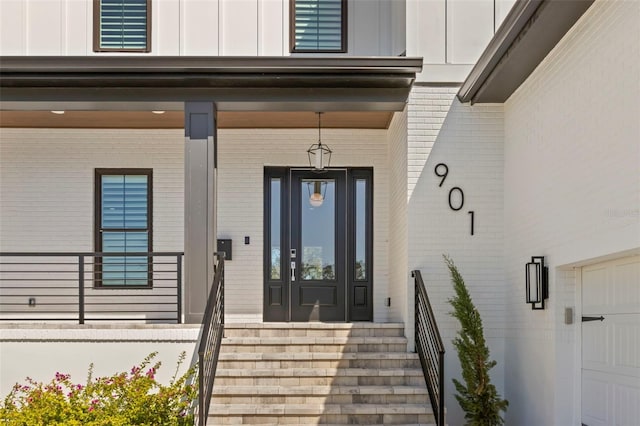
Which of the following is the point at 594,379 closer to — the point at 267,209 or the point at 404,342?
the point at 404,342

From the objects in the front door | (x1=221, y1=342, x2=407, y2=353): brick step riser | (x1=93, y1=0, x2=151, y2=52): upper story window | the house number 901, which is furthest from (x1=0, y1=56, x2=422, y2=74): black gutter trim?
(x1=221, y1=342, x2=407, y2=353): brick step riser

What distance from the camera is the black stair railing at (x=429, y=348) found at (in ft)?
20.6

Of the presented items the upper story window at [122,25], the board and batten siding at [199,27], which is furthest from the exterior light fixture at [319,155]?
the upper story window at [122,25]

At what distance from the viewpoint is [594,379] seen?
5.88 metres

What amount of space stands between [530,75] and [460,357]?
2.79m

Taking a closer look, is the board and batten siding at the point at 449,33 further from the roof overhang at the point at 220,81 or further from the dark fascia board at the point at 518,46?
the roof overhang at the point at 220,81

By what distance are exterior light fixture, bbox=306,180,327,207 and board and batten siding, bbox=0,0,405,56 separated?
1.76 metres

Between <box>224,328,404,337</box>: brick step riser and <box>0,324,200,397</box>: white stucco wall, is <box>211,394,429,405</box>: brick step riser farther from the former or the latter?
<box>224,328,404,337</box>: brick step riser

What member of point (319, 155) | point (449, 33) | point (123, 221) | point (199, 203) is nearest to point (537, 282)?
point (449, 33)

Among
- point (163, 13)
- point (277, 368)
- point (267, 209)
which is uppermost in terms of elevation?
point (163, 13)

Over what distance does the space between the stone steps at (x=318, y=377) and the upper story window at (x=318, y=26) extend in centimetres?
341

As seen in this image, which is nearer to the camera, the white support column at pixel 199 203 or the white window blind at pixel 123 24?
the white support column at pixel 199 203

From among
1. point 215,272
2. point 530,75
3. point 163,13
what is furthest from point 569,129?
point 163,13

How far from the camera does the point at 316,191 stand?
370 inches
